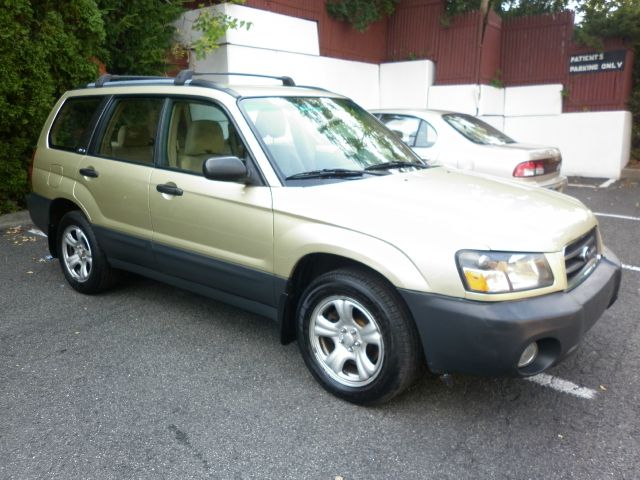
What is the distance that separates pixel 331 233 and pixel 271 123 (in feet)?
3.47

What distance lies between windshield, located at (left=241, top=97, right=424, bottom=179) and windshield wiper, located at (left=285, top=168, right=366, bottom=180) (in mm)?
11

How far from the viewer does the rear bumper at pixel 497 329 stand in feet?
8.85

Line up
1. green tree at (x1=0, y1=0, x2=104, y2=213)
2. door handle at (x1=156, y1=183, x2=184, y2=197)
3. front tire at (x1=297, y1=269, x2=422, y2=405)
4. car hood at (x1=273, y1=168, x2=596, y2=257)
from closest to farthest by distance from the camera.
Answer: car hood at (x1=273, y1=168, x2=596, y2=257)
front tire at (x1=297, y1=269, x2=422, y2=405)
door handle at (x1=156, y1=183, x2=184, y2=197)
green tree at (x1=0, y1=0, x2=104, y2=213)

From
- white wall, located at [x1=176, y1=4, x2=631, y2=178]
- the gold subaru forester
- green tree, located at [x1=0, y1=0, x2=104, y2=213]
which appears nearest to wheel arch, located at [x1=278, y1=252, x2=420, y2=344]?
the gold subaru forester

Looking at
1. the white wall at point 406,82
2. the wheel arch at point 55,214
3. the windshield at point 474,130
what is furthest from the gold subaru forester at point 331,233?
the white wall at point 406,82

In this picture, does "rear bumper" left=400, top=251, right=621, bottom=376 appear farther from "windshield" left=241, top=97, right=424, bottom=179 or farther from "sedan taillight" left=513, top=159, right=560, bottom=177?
"sedan taillight" left=513, top=159, right=560, bottom=177

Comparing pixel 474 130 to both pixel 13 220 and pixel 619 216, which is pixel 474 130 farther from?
pixel 13 220

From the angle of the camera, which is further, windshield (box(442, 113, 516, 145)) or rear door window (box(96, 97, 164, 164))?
windshield (box(442, 113, 516, 145))

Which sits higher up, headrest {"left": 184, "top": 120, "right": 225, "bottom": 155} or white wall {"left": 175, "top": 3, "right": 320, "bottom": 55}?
white wall {"left": 175, "top": 3, "right": 320, "bottom": 55}

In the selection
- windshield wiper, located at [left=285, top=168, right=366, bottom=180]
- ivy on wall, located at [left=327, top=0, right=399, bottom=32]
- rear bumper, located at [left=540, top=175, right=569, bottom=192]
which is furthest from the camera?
ivy on wall, located at [left=327, top=0, right=399, bottom=32]

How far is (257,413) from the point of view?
3193 mm

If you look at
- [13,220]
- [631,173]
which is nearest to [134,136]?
[13,220]

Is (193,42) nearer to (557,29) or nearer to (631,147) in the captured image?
(557,29)

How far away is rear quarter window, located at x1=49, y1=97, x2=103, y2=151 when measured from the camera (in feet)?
16.0
